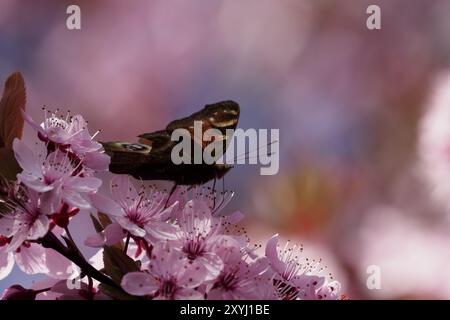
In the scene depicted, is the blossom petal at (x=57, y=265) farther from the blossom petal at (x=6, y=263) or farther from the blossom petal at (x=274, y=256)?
the blossom petal at (x=274, y=256)

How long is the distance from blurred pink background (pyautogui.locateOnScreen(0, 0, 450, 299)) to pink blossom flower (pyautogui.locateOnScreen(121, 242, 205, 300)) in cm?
63

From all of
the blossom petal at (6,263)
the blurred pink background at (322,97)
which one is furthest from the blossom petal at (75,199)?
the blurred pink background at (322,97)

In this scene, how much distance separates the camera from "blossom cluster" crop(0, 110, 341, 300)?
0.62m

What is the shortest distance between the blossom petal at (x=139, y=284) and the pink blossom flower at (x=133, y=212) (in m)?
0.05

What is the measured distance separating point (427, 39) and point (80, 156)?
3.20ft

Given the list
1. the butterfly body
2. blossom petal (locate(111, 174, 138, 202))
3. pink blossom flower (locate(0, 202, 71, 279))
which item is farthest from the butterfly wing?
pink blossom flower (locate(0, 202, 71, 279))

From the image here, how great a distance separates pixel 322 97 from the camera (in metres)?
1.44

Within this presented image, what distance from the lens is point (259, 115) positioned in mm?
1271

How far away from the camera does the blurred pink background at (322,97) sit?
1.31m

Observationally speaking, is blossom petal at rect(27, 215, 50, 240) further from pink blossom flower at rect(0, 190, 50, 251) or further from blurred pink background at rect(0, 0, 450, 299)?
blurred pink background at rect(0, 0, 450, 299)

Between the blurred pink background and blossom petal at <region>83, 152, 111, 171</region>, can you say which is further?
the blurred pink background
